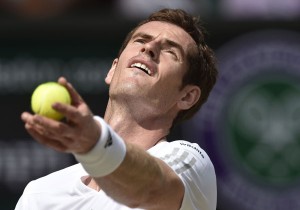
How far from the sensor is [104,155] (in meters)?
4.17

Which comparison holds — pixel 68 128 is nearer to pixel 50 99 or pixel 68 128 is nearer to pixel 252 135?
pixel 50 99

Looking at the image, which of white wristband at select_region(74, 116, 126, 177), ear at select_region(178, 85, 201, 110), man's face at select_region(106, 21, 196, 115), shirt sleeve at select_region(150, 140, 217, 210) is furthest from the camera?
ear at select_region(178, 85, 201, 110)

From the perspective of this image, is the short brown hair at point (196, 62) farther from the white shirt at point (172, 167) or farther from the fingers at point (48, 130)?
the fingers at point (48, 130)

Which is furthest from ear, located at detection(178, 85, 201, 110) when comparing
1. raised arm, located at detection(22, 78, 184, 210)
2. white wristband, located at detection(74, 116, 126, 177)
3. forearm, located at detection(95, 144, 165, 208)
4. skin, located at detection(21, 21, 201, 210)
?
white wristband, located at detection(74, 116, 126, 177)

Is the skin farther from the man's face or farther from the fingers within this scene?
the fingers

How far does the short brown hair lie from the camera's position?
5785 mm

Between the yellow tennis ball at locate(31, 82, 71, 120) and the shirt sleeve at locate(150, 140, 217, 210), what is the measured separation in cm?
99

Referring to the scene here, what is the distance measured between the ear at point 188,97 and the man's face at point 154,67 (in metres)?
0.04

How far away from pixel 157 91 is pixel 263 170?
15.0ft

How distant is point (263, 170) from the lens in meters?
9.91

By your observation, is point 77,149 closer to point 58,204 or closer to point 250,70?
point 58,204

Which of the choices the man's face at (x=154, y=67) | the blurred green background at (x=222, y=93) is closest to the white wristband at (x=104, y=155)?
the man's face at (x=154, y=67)

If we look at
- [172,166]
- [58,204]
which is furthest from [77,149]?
[58,204]

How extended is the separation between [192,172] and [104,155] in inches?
35.3
